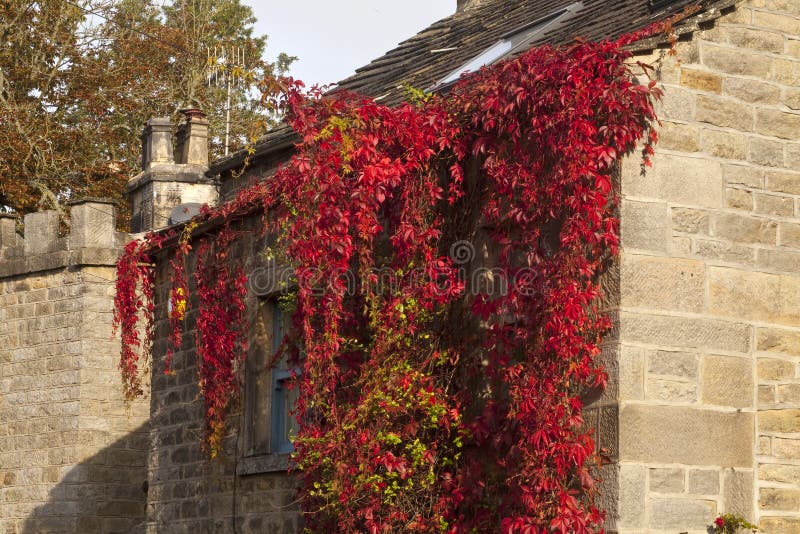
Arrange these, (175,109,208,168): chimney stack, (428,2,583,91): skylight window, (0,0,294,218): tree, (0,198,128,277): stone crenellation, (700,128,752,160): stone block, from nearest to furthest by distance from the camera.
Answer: (700,128,752,160): stone block → (428,2,583,91): skylight window → (0,198,128,277): stone crenellation → (175,109,208,168): chimney stack → (0,0,294,218): tree

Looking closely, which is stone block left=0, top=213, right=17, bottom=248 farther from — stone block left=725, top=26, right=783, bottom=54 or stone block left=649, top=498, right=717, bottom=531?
stone block left=649, top=498, right=717, bottom=531

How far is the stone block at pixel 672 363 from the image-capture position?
7238 millimetres

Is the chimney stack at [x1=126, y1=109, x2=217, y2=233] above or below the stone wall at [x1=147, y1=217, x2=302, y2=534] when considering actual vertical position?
above

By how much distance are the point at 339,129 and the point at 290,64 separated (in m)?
25.7

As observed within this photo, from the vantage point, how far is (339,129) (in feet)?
27.5

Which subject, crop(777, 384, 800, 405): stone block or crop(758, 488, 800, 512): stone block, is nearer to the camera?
crop(758, 488, 800, 512): stone block

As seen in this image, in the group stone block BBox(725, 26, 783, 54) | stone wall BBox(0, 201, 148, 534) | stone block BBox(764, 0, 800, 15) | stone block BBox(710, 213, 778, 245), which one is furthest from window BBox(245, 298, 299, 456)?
stone wall BBox(0, 201, 148, 534)

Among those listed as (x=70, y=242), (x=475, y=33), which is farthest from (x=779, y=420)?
(x=70, y=242)

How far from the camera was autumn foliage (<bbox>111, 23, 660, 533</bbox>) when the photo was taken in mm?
7289

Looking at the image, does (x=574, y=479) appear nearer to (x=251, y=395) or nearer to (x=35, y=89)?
(x=251, y=395)

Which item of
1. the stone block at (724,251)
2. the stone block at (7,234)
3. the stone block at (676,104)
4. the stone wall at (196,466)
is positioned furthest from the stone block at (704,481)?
the stone block at (7,234)

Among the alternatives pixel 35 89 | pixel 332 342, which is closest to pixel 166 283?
pixel 332 342

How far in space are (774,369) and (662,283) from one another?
871 mm

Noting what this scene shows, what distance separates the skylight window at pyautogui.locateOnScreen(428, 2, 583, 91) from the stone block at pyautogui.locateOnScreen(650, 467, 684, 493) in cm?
468
